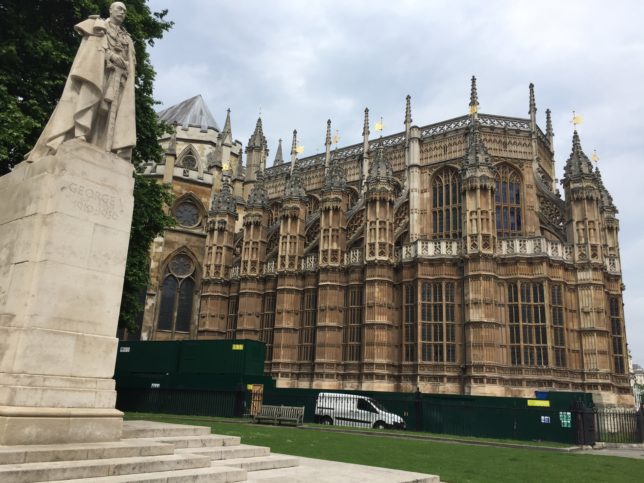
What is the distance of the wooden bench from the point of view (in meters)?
20.0

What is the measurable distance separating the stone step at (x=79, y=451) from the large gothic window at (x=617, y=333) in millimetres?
27315

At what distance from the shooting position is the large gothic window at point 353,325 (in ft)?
100

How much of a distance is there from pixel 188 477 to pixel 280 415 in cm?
1477

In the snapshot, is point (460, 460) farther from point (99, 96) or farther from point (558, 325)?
point (558, 325)

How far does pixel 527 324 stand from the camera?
26.7 m

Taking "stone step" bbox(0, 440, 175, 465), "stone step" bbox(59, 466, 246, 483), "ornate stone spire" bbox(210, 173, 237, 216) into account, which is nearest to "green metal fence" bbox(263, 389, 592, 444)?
"stone step" bbox(59, 466, 246, 483)

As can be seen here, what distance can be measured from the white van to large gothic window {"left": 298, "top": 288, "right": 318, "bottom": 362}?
9.06 metres

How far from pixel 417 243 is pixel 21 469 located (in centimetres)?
2560

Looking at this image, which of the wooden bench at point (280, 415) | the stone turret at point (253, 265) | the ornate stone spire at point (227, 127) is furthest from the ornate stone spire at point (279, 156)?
the wooden bench at point (280, 415)

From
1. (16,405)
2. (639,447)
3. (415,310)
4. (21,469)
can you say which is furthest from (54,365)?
(415,310)

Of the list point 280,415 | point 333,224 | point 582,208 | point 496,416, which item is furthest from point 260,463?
point 582,208

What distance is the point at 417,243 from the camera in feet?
96.6

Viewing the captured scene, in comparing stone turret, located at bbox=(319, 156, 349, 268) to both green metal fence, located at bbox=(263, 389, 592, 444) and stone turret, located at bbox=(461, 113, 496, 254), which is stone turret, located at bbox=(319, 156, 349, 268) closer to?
stone turret, located at bbox=(461, 113, 496, 254)

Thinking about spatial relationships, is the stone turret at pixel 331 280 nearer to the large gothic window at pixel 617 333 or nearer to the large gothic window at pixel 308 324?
the large gothic window at pixel 308 324
